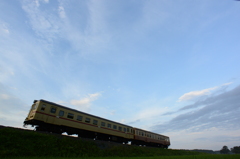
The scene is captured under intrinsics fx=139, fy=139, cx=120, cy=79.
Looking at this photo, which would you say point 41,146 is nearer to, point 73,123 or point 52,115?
point 52,115

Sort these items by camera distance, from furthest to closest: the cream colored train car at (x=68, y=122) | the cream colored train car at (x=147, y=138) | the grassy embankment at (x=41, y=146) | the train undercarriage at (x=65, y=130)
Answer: the cream colored train car at (x=147, y=138), the train undercarriage at (x=65, y=130), the cream colored train car at (x=68, y=122), the grassy embankment at (x=41, y=146)

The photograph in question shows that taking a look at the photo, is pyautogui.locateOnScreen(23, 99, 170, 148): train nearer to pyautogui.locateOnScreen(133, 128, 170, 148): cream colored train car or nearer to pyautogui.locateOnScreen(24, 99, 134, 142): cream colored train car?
pyautogui.locateOnScreen(24, 99, 134, 142): cream colored train car

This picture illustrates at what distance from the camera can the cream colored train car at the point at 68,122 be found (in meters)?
16.7

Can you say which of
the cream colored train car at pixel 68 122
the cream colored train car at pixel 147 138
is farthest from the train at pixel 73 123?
the cream colored train car at pixel 147 138

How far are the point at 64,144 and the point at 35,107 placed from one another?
6.43 m

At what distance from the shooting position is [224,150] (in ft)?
297

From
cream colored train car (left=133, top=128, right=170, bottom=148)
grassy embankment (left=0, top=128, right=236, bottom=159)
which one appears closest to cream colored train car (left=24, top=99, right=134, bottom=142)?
grassy embankment (left=0, top=128, right=236, bottom=159)

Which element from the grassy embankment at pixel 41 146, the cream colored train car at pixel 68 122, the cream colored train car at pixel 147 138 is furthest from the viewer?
the cream colored train car at pixel 147 138

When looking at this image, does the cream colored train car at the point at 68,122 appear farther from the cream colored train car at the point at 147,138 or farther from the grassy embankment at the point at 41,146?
the cream colored train car at the point at 147,138

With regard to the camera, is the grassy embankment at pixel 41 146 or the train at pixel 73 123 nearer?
the grassy embankment at pixel 41 146

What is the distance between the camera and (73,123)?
744 inches

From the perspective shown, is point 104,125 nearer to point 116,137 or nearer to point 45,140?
point 116,137

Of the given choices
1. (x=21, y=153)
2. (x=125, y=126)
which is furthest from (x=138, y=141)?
(x=21, y=153)

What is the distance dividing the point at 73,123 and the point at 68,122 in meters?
0.72
